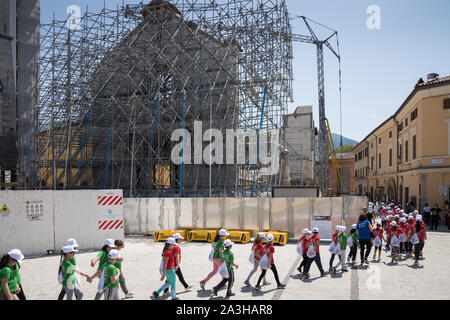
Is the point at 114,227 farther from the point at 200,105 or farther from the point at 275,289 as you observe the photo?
the point at 200,105

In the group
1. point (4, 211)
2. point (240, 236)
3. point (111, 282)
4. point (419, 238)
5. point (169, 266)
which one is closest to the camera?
point (111, 282)

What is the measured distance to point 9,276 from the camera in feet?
19.6

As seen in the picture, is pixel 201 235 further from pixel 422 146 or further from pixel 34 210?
pixel 422 146

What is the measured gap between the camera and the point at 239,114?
26.9 m

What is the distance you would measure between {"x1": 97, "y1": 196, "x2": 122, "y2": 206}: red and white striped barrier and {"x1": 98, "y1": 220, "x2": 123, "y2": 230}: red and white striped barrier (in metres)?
0.63

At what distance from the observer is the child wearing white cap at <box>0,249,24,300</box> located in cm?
584

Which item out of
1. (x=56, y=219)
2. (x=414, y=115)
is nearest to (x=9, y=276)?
(x=56, y=219)

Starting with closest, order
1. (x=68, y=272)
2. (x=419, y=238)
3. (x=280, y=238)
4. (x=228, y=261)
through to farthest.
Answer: (x=68, y=272)
(x=228, y=261)
(x=419, y=238)
(x=280, y=238)

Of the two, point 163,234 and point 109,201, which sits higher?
point 109,201

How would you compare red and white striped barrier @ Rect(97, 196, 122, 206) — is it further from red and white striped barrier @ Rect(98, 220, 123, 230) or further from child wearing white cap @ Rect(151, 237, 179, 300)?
child wearing white cap @ Rect(151, 237, 179, 300)

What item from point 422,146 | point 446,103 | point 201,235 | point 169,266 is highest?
Result: point 446,103

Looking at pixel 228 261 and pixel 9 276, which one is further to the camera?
pixel 228 261

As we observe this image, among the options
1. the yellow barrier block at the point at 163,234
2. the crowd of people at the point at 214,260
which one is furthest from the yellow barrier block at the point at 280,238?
the yellow barrier block at the point at 163,234

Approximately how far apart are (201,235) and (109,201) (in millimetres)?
4264
